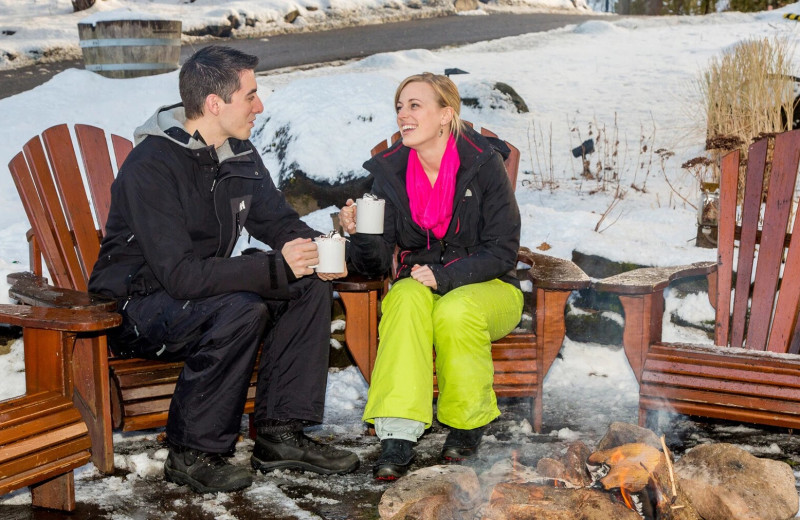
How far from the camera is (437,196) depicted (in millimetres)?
3914

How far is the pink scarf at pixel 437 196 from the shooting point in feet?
12.8

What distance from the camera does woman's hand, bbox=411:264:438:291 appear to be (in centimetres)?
369

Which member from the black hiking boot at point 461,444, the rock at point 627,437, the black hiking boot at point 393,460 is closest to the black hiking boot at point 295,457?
the black hiking boot at point 393,460

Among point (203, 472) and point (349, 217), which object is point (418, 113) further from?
point (203, 472)

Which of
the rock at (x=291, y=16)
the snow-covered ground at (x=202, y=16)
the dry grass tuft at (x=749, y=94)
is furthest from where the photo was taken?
the rock at (x=291, y=16)

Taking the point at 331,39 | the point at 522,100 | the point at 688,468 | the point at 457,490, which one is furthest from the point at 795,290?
the point at 331,39

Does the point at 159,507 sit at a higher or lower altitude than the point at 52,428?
lower

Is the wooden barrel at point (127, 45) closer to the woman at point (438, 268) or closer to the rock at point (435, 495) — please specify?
the woman at point (438, 268)

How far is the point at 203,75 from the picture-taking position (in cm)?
344

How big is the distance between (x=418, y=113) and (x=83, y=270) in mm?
1624

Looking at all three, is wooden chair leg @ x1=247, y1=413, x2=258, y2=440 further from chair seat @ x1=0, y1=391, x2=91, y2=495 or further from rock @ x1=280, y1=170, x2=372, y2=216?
rock @ x1=280, y1=170, x2=372, y2=216

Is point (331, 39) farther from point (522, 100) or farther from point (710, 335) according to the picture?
point (710, 335)

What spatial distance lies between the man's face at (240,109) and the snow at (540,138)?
134 cm

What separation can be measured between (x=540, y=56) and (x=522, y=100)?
378cm
